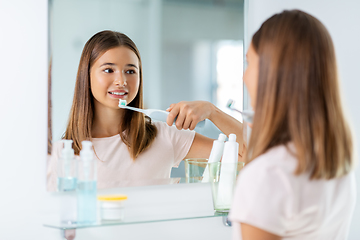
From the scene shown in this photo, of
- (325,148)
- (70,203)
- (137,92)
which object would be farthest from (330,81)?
(70,203)

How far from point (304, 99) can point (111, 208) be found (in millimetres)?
525

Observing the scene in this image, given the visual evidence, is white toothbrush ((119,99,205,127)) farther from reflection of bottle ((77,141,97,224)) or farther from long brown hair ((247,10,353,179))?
long brown hair ((247,10,353,179))

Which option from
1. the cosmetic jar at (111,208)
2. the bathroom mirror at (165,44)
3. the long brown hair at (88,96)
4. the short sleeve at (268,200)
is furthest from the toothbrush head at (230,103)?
the short sleeve at (268,200)

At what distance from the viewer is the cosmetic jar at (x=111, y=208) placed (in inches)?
34.8

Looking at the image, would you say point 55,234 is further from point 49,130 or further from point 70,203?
point 49,130

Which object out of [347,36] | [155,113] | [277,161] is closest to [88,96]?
[155,113]

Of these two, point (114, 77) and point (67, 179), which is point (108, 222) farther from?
point (114, 77)

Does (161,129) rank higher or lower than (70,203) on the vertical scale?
higher

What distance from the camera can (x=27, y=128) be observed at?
35.8 inches

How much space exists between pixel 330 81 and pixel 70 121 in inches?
24.5

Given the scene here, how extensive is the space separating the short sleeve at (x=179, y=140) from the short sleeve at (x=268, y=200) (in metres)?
0.50

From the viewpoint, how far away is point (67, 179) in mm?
910

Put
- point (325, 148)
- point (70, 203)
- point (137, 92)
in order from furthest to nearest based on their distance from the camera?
1. point (137, 92)
2. point (70, 203)
3. point (325, 148)

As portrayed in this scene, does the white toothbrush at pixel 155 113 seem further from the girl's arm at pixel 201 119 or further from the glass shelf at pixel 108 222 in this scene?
the glass shelf at pixel 108 222
